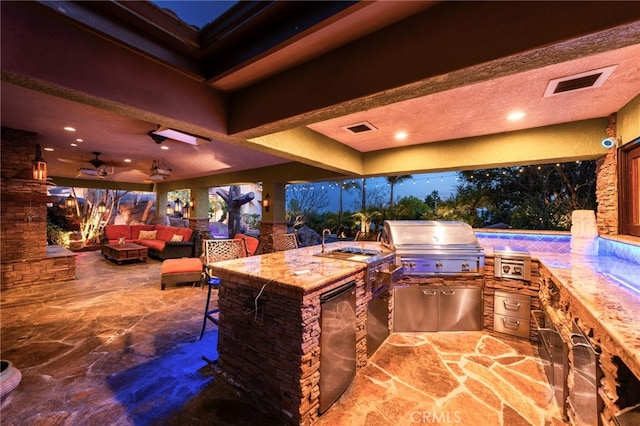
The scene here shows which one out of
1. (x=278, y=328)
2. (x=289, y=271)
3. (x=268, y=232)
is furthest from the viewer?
(x=268, y=232)

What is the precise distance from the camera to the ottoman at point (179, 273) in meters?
4.91

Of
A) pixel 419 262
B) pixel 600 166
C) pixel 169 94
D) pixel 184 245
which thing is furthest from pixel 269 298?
pixel 184 245

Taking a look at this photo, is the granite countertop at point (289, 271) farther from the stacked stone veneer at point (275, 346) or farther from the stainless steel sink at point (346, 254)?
the stainless steel sink at point (346, 254)

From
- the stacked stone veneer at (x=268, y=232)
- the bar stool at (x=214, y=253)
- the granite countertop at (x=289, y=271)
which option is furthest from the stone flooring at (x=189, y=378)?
the stacked stone veneer at (x=268, y=232)

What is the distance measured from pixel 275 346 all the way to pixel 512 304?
121 inches

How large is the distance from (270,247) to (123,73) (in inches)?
218

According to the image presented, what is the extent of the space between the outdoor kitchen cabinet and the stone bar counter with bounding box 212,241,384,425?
Answer: 106 cm

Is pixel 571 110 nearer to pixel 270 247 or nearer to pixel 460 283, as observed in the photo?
pixel 460 283

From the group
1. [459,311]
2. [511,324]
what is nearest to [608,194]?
[511,324]

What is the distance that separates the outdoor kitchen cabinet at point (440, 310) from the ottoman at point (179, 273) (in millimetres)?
4034

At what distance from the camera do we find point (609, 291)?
1745mm

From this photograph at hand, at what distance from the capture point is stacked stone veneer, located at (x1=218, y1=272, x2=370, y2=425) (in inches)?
71.4

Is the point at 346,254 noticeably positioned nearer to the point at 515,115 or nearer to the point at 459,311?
the point at 459,311

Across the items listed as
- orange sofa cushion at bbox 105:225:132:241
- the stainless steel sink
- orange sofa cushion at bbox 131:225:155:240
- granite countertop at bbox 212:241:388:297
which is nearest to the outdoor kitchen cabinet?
the stainless steel sink
